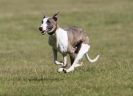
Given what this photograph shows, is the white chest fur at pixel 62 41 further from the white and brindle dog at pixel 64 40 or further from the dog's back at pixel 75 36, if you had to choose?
the dog's back at pixel 75 36

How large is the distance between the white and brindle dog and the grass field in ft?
1.46

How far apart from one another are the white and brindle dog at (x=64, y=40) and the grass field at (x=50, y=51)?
1.46 feet

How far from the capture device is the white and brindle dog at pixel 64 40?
47.8ft

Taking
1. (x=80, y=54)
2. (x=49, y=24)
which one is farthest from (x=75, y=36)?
(x=49, y=24)

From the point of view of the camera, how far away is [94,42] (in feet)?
101

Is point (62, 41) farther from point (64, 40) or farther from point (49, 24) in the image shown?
point (49, 24)

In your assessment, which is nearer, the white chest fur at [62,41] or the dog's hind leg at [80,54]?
the white chest fur at [62,41]

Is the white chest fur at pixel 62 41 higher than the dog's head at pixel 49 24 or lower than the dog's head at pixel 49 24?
lower

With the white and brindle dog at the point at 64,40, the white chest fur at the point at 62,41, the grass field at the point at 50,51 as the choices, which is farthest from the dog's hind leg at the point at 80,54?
the white chest fur at the point at 62,41

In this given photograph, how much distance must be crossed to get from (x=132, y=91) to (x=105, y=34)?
71.2 ft

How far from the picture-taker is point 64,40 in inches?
581

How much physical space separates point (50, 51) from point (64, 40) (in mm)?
12403

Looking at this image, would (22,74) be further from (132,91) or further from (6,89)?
(132,91)

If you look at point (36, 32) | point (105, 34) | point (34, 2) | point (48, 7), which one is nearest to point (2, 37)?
point (36, 32)
